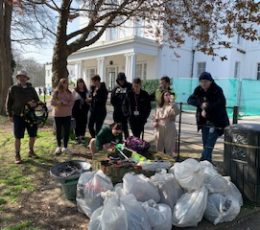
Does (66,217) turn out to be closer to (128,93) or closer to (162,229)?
(162,229)

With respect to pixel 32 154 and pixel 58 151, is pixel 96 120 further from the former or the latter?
pixel 32 154

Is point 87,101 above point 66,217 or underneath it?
above

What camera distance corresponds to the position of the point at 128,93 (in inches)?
262

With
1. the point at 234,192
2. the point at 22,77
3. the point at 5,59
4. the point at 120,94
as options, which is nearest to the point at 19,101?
the point at 22,77

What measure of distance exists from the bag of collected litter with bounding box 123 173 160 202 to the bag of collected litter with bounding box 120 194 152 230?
0.24m

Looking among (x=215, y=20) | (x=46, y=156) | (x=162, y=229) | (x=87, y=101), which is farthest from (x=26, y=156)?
(x=215, y=20)

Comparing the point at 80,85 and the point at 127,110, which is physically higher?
the point at 80,85

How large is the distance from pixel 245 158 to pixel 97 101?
3842 millimetres

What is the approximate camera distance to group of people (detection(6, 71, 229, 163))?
17.3 feet

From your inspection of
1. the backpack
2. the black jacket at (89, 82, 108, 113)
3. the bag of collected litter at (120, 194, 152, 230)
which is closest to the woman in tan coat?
the backpack

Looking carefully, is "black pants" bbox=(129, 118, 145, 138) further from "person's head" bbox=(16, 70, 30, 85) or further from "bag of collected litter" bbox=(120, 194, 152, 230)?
"bag of collected litter" bbox=(120, 194, 152, 230)

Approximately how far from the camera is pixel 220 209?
3820 mm

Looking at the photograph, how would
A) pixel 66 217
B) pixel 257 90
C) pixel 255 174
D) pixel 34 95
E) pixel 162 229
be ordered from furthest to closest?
pixel 257 90 < pixel 34 95 < pixel 255 174 < pixel 66 217 < pixel 162 229

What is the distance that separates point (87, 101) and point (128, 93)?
1.30 meters
